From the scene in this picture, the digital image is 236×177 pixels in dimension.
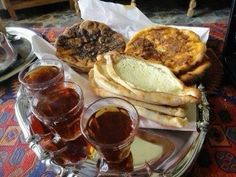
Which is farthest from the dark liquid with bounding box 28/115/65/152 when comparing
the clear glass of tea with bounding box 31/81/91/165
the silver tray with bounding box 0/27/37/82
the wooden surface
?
the wooden surface

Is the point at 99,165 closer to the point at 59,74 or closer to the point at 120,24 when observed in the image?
the point at 59,74

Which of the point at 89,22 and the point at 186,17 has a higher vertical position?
the point at 89,22

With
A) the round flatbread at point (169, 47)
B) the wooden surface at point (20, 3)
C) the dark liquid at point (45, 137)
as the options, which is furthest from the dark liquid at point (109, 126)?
the wooden surface at point (20, 3)

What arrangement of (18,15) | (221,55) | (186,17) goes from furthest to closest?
(18,15)
(186,17)
(221,55)

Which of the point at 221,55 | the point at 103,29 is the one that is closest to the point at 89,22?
the point at 103,29

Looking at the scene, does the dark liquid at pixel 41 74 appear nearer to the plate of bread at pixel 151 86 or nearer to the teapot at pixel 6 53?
the plate of bread at pixel 151 86

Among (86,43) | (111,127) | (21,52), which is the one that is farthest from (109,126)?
(21,52)
